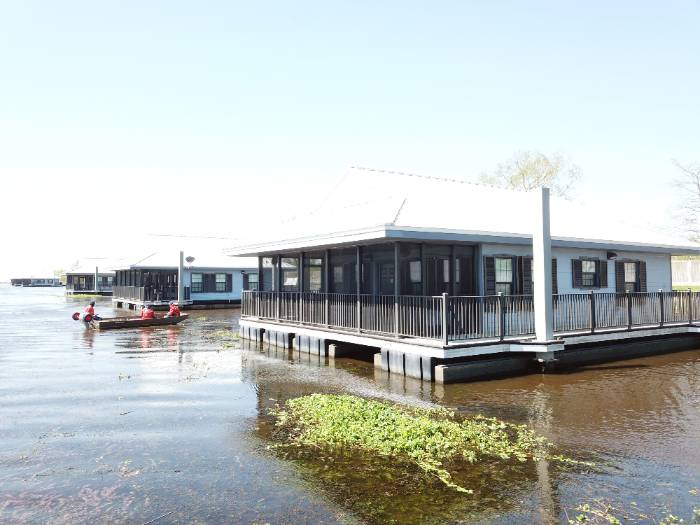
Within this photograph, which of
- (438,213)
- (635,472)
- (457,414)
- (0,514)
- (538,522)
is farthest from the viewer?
(438,213)

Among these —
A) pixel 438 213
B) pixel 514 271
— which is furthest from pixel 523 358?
pixel 438 213

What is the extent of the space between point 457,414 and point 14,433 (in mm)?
8099

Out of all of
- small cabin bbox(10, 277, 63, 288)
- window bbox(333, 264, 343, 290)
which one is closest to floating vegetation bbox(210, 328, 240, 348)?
window bbox(333, 264, 343, 290)

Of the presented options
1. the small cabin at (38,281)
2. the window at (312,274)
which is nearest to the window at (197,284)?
the window at (312,274)

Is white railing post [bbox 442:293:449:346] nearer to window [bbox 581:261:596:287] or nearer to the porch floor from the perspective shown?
the porch floor

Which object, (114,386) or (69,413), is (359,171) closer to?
(114,386)

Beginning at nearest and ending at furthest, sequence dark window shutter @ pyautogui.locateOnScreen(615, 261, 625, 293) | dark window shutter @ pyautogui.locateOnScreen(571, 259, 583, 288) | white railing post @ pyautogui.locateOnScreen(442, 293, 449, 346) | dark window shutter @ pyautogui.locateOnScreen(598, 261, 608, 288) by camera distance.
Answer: white railing post @ pyautogui.locateOnScreen(442, 293, 449, 346), dark window shutter @ pyautogui.locateOnScreen(571, 259, 583, 288), dark window shutter @ pyautogui.locateOnScreen(598, 261, 608, 288), dark window shutter @ pyautogui.locateOnScreen(615, 261, 625, 293)

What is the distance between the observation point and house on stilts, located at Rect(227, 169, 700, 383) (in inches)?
571

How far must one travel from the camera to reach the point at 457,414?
10586mm

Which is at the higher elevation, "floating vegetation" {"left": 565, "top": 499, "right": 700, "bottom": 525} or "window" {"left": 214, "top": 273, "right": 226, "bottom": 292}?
"window" {"left": 214, "top": 273, "right": 226, "bottom": 292}

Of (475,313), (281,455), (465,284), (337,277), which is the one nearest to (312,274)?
(337,277)

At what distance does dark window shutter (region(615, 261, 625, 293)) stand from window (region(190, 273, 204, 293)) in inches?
1338

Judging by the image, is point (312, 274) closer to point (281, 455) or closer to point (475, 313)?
point (475, 313)

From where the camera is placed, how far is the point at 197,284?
45.8 metres
